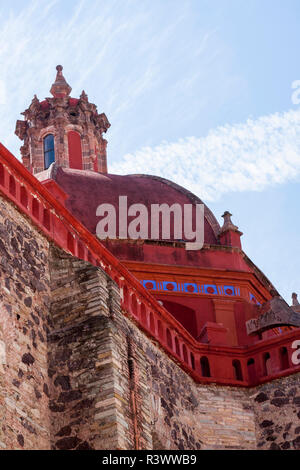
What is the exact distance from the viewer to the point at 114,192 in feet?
69.2

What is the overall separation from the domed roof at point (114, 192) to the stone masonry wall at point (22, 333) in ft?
24.9

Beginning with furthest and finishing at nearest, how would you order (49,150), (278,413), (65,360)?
(49,150)
(278,413)
(65,360)

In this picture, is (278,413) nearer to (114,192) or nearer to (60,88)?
(114,192)

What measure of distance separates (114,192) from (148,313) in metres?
6.62

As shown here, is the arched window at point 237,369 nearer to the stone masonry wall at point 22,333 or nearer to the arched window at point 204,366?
the arched window at point 204,366

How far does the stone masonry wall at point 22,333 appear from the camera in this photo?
428 inches

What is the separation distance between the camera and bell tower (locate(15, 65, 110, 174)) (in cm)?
2572

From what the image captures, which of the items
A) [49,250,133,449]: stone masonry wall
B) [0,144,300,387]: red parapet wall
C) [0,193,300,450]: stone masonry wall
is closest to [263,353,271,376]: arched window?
[0,144,300,387]: red parapet wall

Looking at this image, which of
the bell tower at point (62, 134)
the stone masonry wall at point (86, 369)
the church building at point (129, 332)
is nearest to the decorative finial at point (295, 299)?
the church building at point (129, 332)

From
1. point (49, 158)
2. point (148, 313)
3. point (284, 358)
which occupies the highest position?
point (49, 158)

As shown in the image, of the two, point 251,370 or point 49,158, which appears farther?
point 49,158

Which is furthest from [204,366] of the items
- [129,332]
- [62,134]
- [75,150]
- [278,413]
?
[62,134]

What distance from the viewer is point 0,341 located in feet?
36.1

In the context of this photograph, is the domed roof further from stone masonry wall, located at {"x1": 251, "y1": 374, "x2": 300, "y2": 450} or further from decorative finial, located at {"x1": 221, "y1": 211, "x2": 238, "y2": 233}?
stone masonry wall, located at {"x1": 251, "y1": 374, "x2": 300, "y2": 450}
